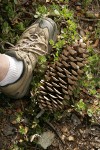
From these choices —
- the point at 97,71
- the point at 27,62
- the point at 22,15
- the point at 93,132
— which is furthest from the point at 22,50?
the point at 93,132

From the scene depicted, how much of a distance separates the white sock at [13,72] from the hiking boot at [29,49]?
29mm

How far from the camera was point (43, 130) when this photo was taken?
304cm

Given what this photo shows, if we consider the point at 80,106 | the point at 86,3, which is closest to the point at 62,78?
the point at 80,106

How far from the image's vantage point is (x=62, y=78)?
2824mm

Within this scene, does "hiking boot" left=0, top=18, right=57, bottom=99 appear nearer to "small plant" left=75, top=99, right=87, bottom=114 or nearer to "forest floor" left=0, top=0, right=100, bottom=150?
"forest floor" left=0, top=0, right=100, bottom=150

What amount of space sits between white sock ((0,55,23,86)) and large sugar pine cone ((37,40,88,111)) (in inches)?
8.4

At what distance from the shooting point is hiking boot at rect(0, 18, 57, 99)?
9.48ft

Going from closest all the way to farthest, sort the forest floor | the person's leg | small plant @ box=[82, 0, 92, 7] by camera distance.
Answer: the person's leg → the forest floor → small plant @ box=[82, 0, 92, 7]

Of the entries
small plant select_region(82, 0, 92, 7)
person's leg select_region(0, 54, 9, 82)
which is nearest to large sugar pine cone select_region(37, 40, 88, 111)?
person's leg select_region(0, 54, 9, 82)

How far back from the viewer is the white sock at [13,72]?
2.77 meters

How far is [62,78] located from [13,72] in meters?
0.39

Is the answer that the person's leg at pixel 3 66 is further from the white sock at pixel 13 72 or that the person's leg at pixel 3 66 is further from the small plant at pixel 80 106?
the small plant at pixel 80 106

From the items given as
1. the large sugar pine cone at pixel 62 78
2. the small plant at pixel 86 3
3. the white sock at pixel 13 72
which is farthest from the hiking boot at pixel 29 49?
the small plant at pixel 86 3

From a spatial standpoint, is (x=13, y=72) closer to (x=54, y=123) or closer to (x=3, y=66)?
(x=3, y=66)
